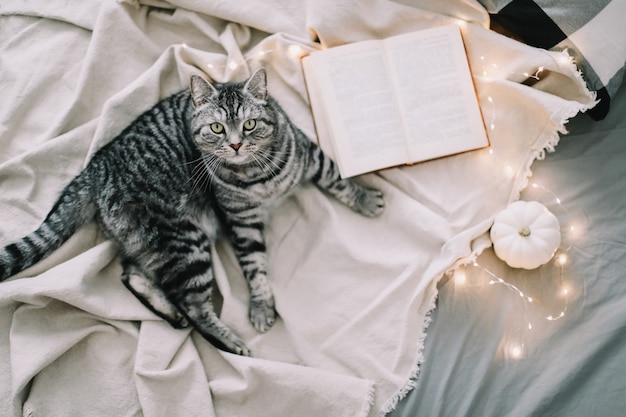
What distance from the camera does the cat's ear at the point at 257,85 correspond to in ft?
4.63

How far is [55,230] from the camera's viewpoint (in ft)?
4.81

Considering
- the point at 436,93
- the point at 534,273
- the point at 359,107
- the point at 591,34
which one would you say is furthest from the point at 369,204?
the point at 591,34

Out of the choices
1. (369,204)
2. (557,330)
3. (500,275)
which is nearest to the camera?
(557,330)

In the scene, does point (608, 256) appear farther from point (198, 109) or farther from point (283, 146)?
point (198, 109)

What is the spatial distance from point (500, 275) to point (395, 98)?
661 millimetres

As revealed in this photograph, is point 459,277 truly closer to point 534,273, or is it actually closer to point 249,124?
point 534,273

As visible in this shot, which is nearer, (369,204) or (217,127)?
(217,127)

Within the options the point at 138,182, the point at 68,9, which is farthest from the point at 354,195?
the point at 68,9

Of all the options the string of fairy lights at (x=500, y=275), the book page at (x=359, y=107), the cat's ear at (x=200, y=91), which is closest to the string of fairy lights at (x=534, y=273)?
the string of fairy lights at (x=500, y=275)

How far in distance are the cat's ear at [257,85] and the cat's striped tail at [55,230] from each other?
Result: 0.58 meters

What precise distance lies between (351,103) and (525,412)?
1.05 m

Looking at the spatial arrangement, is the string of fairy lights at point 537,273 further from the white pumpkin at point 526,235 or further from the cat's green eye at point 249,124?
the cat's green eye at point 249,124

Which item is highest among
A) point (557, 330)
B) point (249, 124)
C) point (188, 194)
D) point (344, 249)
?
point (249, 124)

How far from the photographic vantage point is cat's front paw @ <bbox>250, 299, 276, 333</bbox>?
1.53 metres
